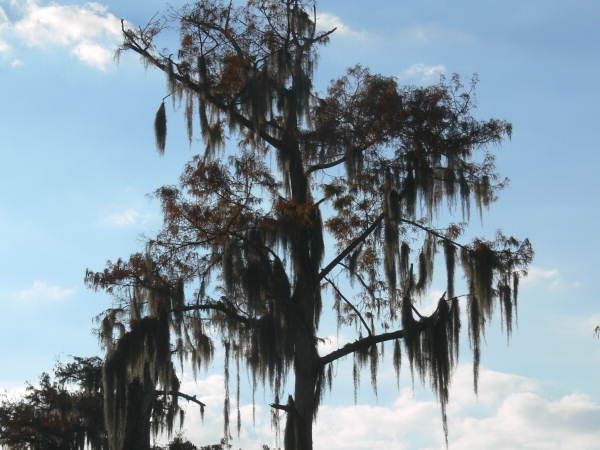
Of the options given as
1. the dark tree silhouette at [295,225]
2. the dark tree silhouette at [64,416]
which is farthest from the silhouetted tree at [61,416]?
the dark tree silhouette at [295,225]

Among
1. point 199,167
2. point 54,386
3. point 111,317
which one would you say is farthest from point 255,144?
point 54,386

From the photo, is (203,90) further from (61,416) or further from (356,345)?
(61,416)

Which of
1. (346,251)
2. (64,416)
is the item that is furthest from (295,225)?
(64,416)

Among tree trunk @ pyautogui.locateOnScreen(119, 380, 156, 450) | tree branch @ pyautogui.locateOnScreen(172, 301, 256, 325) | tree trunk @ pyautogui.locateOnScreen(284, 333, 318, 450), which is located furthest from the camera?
tree trunk @ pyautogui.locateOnScreen(119, 380, 156, 450)

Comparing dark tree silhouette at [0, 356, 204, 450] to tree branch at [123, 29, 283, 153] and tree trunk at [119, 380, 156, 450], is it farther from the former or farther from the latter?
tree branch at [123, 29, 283, 153]

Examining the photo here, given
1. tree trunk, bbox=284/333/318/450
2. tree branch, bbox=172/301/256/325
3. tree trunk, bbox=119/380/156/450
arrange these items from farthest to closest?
tree trunk, bbox=119/380/156/450, tree branch, bbox=172/301/256/325, tree trunk, bbox=284/333/318/450

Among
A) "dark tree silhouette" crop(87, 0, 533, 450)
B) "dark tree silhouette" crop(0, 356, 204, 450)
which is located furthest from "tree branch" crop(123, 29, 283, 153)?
"dark tree silhouette" crop(0, 356, 204, 450)

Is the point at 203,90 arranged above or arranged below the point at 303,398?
above

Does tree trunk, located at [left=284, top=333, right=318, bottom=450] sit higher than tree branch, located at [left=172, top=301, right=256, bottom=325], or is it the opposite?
tree branch, located at [left=172, top=301, right=256, bottom=325]

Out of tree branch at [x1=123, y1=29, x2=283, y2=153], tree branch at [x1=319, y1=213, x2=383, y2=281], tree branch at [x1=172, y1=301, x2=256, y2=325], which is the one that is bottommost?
tree branch at [x1=172, y1=301, x2=256, y2=325]

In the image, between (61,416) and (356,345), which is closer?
(356,345)

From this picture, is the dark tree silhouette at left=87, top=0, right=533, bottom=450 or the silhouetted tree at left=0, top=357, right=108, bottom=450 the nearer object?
the dark tree silhouette at left=87, top=0, right=533, bottom=450

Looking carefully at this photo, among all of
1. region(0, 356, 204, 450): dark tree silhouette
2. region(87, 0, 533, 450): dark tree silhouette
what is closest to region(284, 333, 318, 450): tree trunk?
region(87, 0, 533, 450): dark tree silhouette

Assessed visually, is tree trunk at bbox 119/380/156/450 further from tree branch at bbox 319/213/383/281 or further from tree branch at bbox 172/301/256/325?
tree branch at bbox 319/213/383/281
